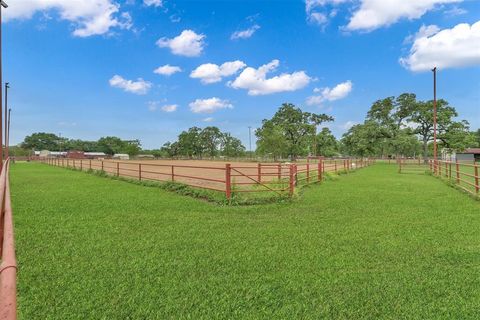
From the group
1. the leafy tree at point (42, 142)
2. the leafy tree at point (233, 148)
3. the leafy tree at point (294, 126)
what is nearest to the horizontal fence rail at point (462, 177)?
the leafy tree at point (294, 126)

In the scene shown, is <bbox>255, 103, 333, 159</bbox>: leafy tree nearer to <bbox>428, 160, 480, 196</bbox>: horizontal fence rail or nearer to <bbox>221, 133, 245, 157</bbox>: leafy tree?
<bbox>221, 133, 245, 157</bbox>: leafy tree

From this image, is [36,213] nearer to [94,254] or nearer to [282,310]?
[94,254]

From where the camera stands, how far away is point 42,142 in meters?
135

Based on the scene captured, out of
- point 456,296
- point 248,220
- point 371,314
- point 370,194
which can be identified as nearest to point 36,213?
point 248,220

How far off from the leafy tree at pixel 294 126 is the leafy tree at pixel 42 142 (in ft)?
338

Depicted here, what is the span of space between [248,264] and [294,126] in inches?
2484

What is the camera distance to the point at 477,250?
4668mm

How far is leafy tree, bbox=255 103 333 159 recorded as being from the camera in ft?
216

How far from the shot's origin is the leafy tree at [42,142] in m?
134

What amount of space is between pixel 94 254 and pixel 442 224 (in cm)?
623

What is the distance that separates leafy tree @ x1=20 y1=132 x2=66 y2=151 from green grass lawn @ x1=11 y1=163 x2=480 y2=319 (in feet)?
477

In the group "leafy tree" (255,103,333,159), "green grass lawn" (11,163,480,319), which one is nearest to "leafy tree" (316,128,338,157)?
"leafy tree" (255,103,333,159)

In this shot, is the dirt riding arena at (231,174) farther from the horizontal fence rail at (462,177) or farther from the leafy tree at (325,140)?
the leafy tree at (325,140)

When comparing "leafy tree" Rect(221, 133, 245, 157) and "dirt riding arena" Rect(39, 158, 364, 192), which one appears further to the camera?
"leafy tree" Rect(221, 133, 245, 157)
